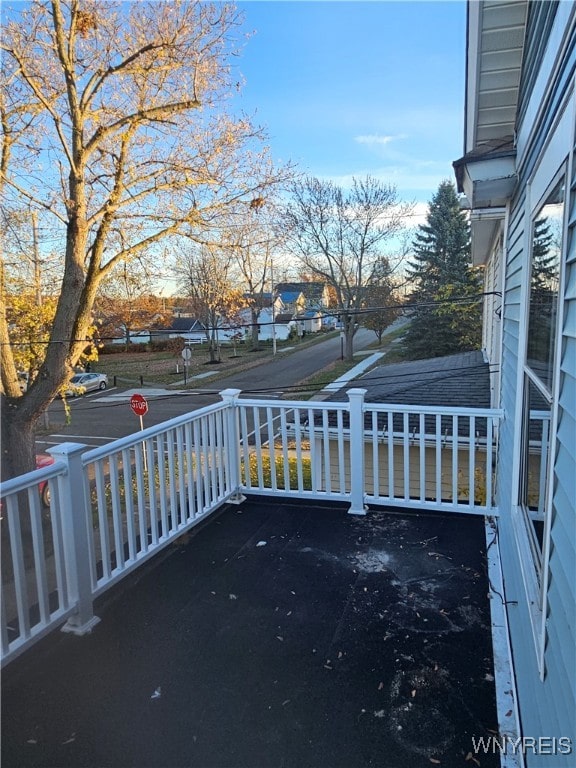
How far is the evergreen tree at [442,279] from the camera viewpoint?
66.2 ft

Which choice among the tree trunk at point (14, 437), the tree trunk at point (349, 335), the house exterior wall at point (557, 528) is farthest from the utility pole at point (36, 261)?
the tree trunk at point (349, 335)

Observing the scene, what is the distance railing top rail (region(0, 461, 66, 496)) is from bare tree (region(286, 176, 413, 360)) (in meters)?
20.6

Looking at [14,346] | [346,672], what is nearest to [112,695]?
[346,672]

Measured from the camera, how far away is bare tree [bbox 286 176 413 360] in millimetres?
22906

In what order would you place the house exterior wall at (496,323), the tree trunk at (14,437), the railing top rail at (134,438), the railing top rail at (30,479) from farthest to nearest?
the tree trunk at (14,437)
the house exterior wall at (496,323)
the railing top rail at (134,438)
the railing top rail at (30,479)

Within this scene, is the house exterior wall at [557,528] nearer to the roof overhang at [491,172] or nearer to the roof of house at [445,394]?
the roof overhang at [491,172]

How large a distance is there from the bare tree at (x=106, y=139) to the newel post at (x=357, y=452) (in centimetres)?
510

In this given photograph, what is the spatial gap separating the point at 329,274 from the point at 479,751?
2428 cm

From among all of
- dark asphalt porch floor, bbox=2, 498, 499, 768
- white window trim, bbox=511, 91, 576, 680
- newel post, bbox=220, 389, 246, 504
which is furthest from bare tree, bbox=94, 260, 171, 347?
white window trim, bbox=511, 91, 576, 680

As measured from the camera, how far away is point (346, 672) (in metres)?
2.02

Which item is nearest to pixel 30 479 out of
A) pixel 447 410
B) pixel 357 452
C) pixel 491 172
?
pixel 357 452

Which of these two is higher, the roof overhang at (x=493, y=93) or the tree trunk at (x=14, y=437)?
the roof overhang at (x=493, y=93)

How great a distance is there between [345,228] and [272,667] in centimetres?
2359

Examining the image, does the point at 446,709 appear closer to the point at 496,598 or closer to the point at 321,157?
the point at 496,598
